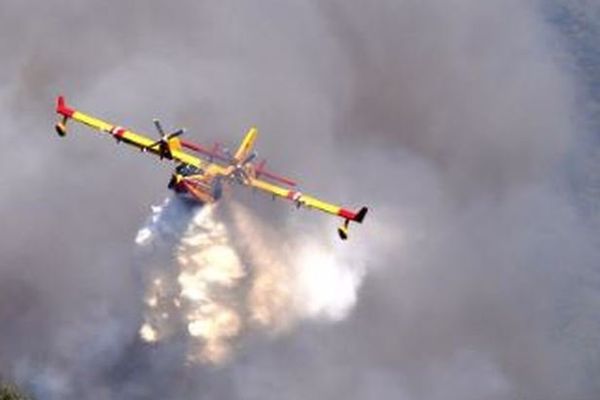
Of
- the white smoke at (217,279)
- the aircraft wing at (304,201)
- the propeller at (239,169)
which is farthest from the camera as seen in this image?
the white smoke at (217,279)

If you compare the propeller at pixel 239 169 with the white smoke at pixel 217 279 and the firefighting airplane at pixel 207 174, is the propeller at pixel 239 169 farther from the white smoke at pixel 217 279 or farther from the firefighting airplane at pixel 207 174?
the white smoke at pixel 217 279

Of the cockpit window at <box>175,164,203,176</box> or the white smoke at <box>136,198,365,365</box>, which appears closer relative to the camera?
the cockpit window at <box>175,164,203,176</box>

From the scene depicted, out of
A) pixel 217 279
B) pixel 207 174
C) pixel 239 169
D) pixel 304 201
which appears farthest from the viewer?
pixel 217 279

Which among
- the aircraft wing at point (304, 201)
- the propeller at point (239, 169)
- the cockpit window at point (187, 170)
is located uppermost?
the propeller at point (239, 169)

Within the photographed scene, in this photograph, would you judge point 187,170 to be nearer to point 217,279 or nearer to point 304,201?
point 304,201

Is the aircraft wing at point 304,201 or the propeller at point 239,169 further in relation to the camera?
the propeller at point 239,169

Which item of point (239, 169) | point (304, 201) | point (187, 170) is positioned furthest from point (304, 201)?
point (187, 170)

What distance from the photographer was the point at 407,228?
196125 millimetres

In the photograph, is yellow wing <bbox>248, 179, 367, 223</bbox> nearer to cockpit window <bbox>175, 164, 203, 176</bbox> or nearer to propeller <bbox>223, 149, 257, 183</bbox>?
propeller <bbox>223, 149, 257, 183</bbox>

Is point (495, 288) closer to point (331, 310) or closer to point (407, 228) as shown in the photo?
point (407, 228)

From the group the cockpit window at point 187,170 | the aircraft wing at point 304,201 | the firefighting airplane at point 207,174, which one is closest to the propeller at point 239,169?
the firefighting airplane at point 207,174

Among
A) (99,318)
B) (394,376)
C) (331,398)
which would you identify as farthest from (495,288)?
(99,318)

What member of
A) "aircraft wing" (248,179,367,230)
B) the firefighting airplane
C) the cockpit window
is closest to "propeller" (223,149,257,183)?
the firefighting airplane

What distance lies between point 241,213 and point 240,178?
44.5 feet
